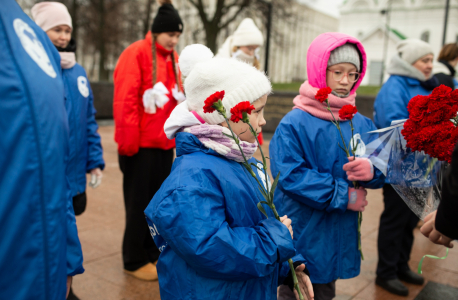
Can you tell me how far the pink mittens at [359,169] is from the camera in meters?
2.48

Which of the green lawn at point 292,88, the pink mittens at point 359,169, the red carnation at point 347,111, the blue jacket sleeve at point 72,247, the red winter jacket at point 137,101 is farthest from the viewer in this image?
the green lawn at point 292,88

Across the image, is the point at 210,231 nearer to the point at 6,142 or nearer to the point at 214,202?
the point at 214,202

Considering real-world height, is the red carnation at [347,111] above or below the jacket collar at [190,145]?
above

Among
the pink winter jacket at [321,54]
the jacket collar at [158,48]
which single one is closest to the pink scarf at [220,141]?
the pink winter jacket at [321,54]

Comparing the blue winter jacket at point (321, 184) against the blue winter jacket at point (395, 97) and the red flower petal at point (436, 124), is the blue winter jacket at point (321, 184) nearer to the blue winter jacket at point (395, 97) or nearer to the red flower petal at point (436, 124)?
the red flower petal at point (436, 124)

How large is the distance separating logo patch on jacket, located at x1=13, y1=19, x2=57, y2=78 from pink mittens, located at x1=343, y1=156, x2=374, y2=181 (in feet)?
6.13

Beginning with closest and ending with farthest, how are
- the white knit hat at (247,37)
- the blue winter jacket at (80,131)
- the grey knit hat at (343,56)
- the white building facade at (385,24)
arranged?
the grey knit hat at (343,56), the blue winter jacket at (80,131), the white knit hat at (247,37), the white building facade at (385,24)

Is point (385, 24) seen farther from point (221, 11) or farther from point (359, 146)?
point (359, 146)

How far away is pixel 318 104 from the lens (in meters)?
2.72

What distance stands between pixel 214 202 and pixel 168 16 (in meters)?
2.74

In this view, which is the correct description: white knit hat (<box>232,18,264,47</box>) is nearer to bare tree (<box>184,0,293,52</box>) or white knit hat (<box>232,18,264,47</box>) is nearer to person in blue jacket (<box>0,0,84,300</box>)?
person in blue jacket (<box>0,0,84,300</box>)

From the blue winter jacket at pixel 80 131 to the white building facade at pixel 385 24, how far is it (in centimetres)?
4420

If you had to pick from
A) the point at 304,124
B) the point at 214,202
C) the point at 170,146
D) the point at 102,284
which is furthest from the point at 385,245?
the point at 214,202

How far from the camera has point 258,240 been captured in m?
1.62
